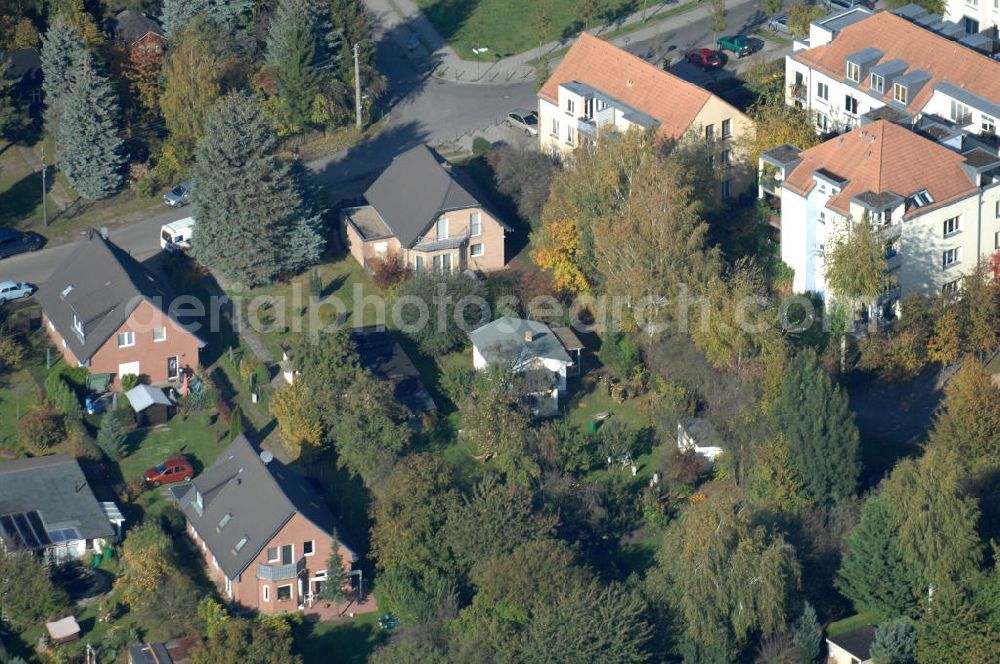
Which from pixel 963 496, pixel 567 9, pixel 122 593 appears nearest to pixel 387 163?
pixel 567 9

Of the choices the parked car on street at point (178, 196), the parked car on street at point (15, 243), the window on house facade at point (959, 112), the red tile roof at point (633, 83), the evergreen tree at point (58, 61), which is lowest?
the parked car on street at point (178, 196)

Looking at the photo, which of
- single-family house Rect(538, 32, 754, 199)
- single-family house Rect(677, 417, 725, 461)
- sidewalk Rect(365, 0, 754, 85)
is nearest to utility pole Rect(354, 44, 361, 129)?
sidewalk Rect(365, 0, 754, 85)

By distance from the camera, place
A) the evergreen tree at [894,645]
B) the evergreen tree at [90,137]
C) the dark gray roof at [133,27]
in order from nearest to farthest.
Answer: the evergreen tree at [894,645]
the evergreen tree at [90,137]
the dark gray roof at [133,27]

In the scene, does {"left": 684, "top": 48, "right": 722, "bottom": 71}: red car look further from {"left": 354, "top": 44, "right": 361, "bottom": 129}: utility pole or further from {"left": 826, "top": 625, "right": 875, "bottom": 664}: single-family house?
{"left": 826, "top": 625, "right": 875, "bottom": 664}: single-family house

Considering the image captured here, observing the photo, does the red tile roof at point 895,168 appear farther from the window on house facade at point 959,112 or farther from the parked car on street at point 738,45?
the parked car on street at point 738,45

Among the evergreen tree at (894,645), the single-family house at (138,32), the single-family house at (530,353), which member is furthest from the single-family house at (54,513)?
the single-family house at (138,32)
